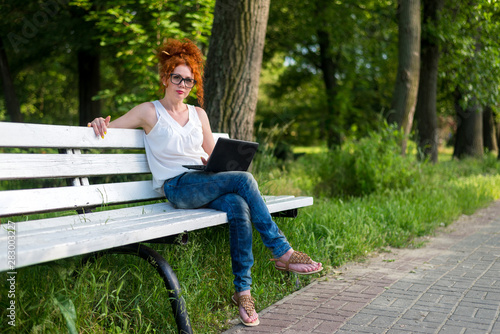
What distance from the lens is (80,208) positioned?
11.8 ft

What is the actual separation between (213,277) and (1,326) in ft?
5.30

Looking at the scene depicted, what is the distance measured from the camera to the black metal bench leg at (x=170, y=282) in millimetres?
2990

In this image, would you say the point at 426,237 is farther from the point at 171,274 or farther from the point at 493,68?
the point at 493,68

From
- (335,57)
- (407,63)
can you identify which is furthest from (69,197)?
(335,57)

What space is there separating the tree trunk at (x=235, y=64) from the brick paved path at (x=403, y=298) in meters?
2.28

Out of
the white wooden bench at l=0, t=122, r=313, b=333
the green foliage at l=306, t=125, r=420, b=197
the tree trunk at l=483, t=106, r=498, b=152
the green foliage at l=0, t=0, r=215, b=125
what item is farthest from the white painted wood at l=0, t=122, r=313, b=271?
the tree trunk at l=483, t=106, r=498, b=152

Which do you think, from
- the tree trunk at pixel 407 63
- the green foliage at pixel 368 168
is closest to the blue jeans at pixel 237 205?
the green foliage at pixel 368 168

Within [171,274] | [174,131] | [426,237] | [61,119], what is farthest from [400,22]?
[61,119]

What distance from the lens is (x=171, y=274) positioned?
3.06 m

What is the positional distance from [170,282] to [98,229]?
1.63 ft

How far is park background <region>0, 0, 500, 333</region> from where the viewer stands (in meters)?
3.22

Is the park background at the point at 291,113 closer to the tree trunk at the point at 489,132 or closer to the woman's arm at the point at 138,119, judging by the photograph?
the tree trunk at the point at 489,132

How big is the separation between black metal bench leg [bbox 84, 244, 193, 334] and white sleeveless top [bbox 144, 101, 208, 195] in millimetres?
1064

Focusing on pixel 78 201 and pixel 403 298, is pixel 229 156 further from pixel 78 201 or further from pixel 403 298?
pixel 403 298
